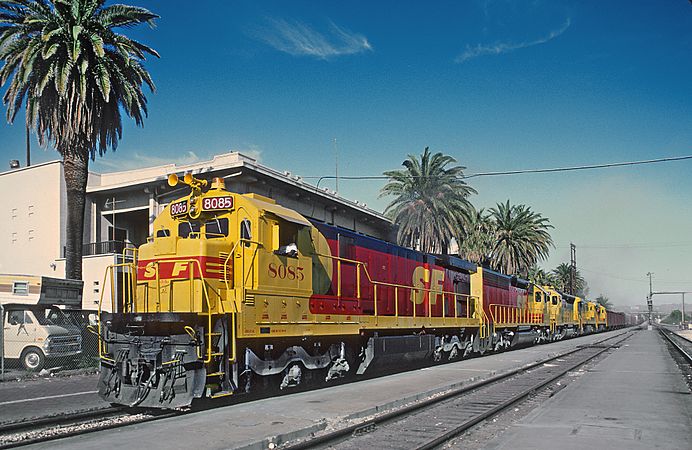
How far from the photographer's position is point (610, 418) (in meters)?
10.8

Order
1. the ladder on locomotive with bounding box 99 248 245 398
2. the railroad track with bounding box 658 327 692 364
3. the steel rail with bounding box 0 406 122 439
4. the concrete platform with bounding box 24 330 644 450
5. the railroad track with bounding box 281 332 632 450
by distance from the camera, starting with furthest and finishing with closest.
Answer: the railroad track with bounding box 658 327 692 364 → the ladder on locomotive with bounding box 99 248 245 398 → the steel rail with bounding box 0 406 122 439 → the railroad track with bounding box 281 332 632 450 → the concrete platform with bounding box 24 330 644 450

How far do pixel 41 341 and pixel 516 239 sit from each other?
42902mm

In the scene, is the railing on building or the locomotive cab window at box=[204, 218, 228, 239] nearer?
the locomotive cab window at box=[204, 218, 228, 239]

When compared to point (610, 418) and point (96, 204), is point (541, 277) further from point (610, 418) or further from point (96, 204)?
point (610, 418)

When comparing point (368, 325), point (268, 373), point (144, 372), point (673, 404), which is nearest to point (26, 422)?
point (144, 372)

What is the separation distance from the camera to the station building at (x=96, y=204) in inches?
1210

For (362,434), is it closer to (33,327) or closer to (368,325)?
(368,325)

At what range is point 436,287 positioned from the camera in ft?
69.8

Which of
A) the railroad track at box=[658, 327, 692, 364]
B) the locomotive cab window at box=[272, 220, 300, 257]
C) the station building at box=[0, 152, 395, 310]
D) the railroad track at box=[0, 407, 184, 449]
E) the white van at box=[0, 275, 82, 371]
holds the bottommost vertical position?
the railroad track at box=[658, 327, 692, 364]

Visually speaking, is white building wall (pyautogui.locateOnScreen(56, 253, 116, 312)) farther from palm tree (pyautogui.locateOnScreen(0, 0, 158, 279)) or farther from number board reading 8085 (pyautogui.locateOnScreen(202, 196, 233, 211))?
number board reading 8085 (pyautogui.locateOnScreen(202, 196, 233, 211))

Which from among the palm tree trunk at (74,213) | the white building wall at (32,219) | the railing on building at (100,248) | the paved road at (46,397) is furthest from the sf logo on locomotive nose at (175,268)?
the railing on building at (100,248)

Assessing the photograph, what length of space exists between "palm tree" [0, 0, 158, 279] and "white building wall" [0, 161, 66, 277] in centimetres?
934

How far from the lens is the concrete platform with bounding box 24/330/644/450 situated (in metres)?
8.48

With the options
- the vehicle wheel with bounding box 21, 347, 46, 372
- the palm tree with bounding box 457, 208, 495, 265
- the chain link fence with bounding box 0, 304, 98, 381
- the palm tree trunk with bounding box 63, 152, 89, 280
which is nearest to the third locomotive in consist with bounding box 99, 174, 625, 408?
the chain link fence with bounding box 0, 304, 98, 381
